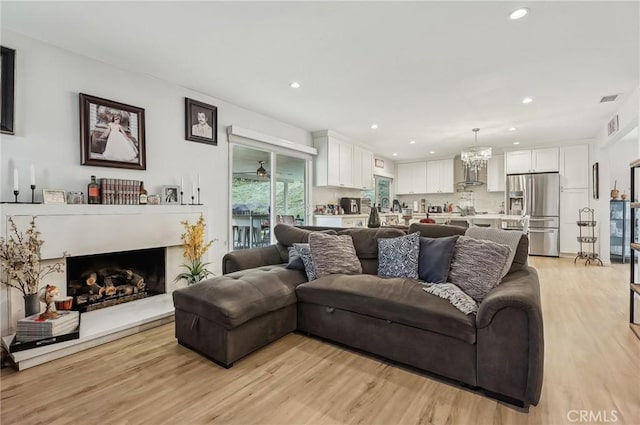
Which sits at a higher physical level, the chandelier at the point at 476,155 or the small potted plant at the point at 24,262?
the chandelier at the point at 476,155

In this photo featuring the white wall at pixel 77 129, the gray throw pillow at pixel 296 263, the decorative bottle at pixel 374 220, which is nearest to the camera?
the white wall at pixel 77 129

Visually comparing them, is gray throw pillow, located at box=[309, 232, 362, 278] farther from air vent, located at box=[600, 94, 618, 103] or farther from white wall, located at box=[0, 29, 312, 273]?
air vent, located at box=[600, 94, 618, 103]

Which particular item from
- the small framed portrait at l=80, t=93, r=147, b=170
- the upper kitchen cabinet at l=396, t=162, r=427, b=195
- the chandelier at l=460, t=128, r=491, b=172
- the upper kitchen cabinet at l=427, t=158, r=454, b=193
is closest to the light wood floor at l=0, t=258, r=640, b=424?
the small framed portrait at l=80, t=93, r=147, b=170

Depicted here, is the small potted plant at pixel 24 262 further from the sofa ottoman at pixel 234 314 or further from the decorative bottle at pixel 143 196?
the sofa ottoman at pixel 234 314

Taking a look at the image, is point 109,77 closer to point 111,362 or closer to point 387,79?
point 111,362

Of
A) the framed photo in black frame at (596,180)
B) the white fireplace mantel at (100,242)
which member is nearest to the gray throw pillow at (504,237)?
the white fireplace mantel at (100,242)

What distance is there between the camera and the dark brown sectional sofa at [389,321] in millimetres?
1708

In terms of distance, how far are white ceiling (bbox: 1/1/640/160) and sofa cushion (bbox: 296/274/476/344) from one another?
6.63 ft

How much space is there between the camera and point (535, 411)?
66.1 inches

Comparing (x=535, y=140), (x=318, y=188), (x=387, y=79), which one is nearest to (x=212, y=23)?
(x=387, y=79)

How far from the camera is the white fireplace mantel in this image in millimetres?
2357

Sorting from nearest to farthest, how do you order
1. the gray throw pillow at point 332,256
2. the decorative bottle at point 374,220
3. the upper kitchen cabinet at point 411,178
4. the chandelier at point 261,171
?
the gray throw pillow at point 332,256 → the decorative bottle at point 374,220 → the chandelier at point 261,171 → the upper kitchen cabinet at point 411,178

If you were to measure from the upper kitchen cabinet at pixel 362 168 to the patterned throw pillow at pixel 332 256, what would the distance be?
3589mm

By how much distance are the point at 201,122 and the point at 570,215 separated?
7.59 metres
